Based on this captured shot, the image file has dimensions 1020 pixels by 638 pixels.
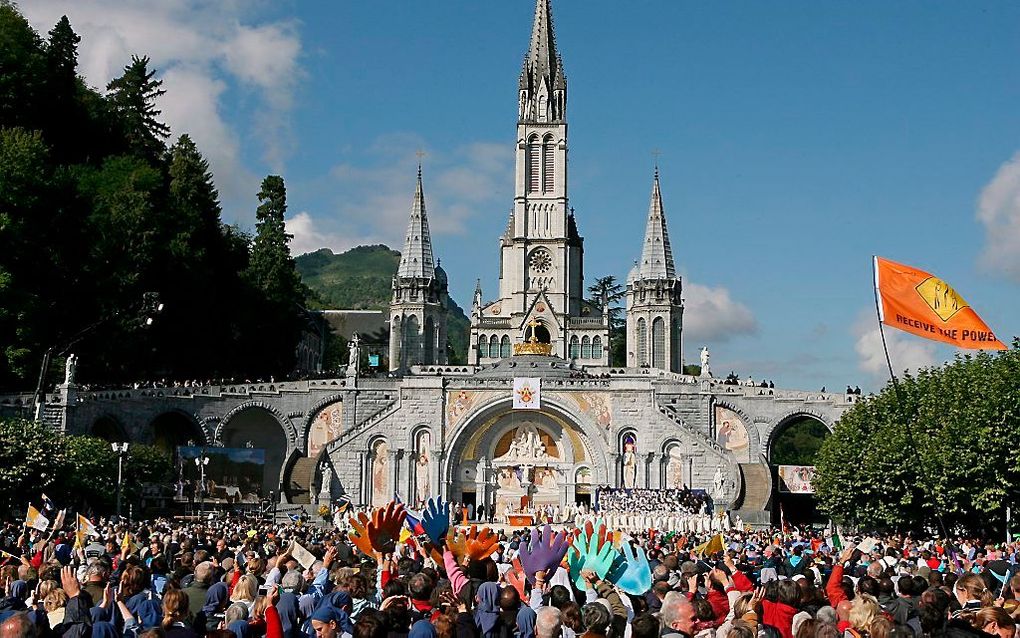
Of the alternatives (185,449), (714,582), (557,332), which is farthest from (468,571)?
(557,332)

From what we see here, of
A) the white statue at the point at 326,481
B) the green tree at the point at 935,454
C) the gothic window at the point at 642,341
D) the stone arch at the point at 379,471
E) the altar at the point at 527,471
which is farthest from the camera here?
the gothic window at the point at 642,341

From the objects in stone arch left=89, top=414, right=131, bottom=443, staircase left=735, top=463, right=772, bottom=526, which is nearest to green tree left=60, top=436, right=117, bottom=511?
stone arch left=89, top=414, right=131, bottom=443

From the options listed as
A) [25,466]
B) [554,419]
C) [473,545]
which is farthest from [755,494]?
[473,545]

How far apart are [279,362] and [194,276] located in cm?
1233

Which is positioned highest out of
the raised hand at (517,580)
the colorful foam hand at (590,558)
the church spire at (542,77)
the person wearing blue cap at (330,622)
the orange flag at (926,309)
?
the church spire at (542,77)

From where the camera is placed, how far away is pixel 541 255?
309ft

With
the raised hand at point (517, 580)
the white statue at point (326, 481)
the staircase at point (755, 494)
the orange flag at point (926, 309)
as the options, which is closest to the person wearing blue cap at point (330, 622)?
the raised hand at point (517, 580)

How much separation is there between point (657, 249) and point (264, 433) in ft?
109

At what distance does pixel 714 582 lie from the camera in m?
12.5

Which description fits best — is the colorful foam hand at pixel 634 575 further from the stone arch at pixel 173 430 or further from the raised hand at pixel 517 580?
the stone arch at pixel 173 430

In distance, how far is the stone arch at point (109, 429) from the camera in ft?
170

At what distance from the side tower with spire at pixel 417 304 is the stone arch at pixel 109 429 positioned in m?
31.7

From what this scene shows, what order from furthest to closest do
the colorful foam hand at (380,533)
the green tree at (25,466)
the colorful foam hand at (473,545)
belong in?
the green tree at (25,466), the colorful foam hand at (380,533), the colorful foam hand at (473,545)

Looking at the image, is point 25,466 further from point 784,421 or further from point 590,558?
point 784,421
